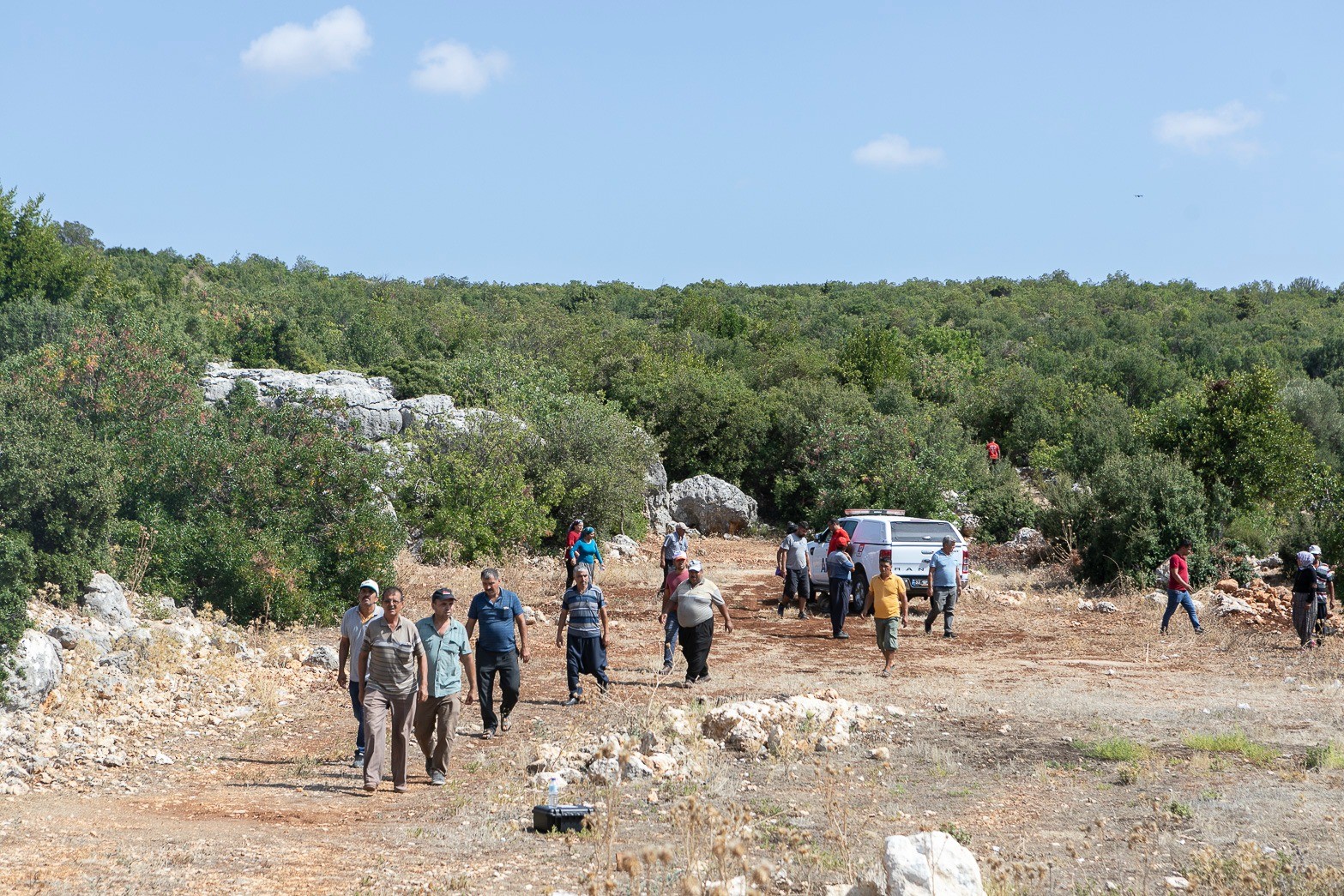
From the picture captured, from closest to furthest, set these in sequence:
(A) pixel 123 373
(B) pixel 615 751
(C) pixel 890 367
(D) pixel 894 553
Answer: (B) pixel 615 751, (D) pixel 894 553, (A) pixel 123 373, (C) pixel 890 367

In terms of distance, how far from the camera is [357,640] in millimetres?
9664

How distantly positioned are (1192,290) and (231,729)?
9676cm

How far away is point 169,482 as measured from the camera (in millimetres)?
19000

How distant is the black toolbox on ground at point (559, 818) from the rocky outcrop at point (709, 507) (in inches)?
1029

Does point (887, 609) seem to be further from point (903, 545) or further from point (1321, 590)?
point (1321, 590)

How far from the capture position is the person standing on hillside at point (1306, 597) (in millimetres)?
15633

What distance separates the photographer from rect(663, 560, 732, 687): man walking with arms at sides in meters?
12.8

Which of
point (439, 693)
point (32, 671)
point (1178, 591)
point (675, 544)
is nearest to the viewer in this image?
point (439, 693)

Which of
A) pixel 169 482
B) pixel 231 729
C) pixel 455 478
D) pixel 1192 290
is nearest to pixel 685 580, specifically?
pixel 231 729

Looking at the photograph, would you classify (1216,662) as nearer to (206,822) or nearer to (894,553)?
(894,553)

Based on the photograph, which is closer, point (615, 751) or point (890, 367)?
point (615, 751)

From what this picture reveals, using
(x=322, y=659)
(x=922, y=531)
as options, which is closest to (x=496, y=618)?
(x=322, y=659)

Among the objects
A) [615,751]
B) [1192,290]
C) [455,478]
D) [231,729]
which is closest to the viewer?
[615,751]

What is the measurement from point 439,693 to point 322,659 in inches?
237
